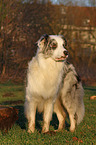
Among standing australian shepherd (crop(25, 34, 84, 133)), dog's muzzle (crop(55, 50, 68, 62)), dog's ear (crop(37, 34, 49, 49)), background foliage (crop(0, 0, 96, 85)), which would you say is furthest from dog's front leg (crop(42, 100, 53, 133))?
background foliage (crop(0, 0, 96, 85))

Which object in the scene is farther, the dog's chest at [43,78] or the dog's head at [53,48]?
the dog's chest at [43,78]

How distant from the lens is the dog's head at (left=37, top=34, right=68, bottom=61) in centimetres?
541

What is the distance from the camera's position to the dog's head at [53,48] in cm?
541

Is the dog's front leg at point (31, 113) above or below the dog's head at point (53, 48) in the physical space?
below

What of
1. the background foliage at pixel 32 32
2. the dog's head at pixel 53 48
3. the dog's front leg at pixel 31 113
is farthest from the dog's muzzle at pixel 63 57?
the background foliage at pixel 32 32

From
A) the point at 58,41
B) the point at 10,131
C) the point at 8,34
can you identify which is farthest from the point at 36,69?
the point at 8,34

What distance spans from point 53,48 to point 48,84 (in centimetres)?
82

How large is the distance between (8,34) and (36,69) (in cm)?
1341

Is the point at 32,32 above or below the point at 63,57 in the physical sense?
above

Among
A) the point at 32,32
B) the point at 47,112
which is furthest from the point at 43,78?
the point at 32,32

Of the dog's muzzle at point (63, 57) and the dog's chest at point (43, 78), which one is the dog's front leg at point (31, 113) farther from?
the dog's muzzle at point (63, 57)

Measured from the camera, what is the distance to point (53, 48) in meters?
5.47

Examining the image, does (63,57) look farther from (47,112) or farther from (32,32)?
(32,32)

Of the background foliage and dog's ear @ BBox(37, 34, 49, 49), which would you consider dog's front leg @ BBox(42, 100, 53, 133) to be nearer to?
dog's ear @ BBox(37, 34, 49, 49)
